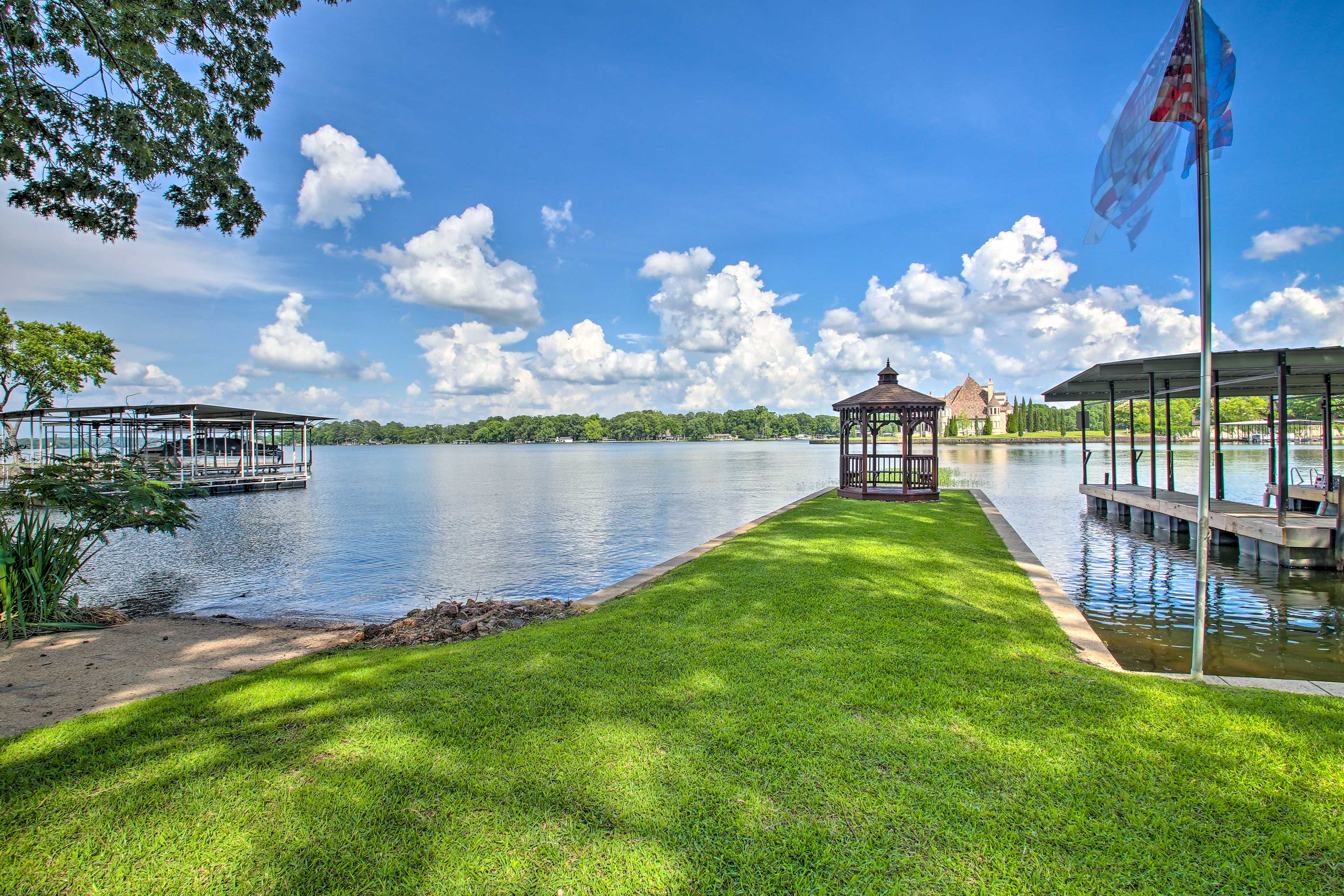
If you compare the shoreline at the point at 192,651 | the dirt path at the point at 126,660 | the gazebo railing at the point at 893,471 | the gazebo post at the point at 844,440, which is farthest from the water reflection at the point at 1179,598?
the dirt path at the point at 126,660

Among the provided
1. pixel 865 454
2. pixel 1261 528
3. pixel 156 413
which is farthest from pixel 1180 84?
pixel 156 413

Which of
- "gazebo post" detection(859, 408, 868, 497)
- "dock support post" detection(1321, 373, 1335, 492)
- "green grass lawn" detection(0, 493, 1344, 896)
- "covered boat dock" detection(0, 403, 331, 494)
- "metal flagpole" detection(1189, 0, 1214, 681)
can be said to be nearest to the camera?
"green grass lawn" detection(0, 493, 1344, 896)

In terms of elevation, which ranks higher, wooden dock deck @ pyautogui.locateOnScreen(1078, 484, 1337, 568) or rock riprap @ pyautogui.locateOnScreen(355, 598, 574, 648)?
wooden dock deck @ pyautogui.locateOnScreen(1078, 484, 1337, 568)

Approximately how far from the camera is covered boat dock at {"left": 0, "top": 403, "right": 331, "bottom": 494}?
99.4 ft

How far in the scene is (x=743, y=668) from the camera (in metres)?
4.62

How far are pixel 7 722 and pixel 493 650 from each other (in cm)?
326

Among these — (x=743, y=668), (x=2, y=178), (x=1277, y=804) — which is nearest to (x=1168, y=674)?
(x=1277, y=804)

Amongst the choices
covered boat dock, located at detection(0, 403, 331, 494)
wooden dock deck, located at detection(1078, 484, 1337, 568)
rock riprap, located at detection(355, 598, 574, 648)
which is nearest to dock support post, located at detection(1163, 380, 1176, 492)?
wooden dock deck, located at detection(1078, 484, 1337, 568)

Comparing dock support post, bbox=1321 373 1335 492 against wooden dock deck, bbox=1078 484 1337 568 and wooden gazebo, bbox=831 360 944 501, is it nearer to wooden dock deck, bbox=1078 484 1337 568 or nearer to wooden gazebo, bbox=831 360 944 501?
wooden dock deck, bbox=1078 484 1337 568

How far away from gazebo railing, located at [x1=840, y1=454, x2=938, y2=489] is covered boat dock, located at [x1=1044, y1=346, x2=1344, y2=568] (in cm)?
433

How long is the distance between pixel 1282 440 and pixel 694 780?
13145mm

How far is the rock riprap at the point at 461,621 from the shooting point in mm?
6641

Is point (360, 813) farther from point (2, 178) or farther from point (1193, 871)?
point (2, 178)

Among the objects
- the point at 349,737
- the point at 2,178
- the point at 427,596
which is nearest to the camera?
the point at 349,737
